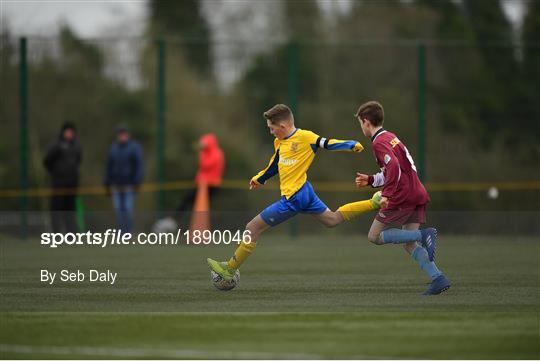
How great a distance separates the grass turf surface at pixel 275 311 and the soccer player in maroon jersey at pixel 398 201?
367 mm

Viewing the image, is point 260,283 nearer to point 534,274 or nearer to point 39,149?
point 534,274

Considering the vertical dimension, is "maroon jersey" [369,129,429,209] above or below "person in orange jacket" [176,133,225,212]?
above

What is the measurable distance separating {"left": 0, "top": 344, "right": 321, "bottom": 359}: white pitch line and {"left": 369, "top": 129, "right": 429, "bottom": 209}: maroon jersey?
3.36 m

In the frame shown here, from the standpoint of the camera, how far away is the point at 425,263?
9992 millimetres

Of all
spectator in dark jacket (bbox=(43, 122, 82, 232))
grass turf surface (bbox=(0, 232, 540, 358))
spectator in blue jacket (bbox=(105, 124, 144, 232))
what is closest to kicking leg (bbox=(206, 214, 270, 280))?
grass turf surface (bbox=(0, 232, 540, 358))

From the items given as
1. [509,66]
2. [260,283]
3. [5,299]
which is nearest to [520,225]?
[509,66]

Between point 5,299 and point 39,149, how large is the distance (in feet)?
49.4

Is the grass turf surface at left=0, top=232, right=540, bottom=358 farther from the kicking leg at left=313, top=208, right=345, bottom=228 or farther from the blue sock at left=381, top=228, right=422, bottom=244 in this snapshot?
the kicking leg at left=313, top=208, right=345, bottom=228

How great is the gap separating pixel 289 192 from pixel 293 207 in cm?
15

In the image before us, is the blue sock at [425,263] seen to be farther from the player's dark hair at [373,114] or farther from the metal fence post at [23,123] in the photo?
the metal fence post at [23,123]

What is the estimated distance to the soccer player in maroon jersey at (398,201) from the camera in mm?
9930

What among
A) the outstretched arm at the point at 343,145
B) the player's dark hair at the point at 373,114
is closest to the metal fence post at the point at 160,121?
the outstretched arm at the point at 343,145

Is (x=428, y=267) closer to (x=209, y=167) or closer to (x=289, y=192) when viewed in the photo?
(x=289, y=192)

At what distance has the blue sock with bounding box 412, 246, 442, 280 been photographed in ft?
32.5
